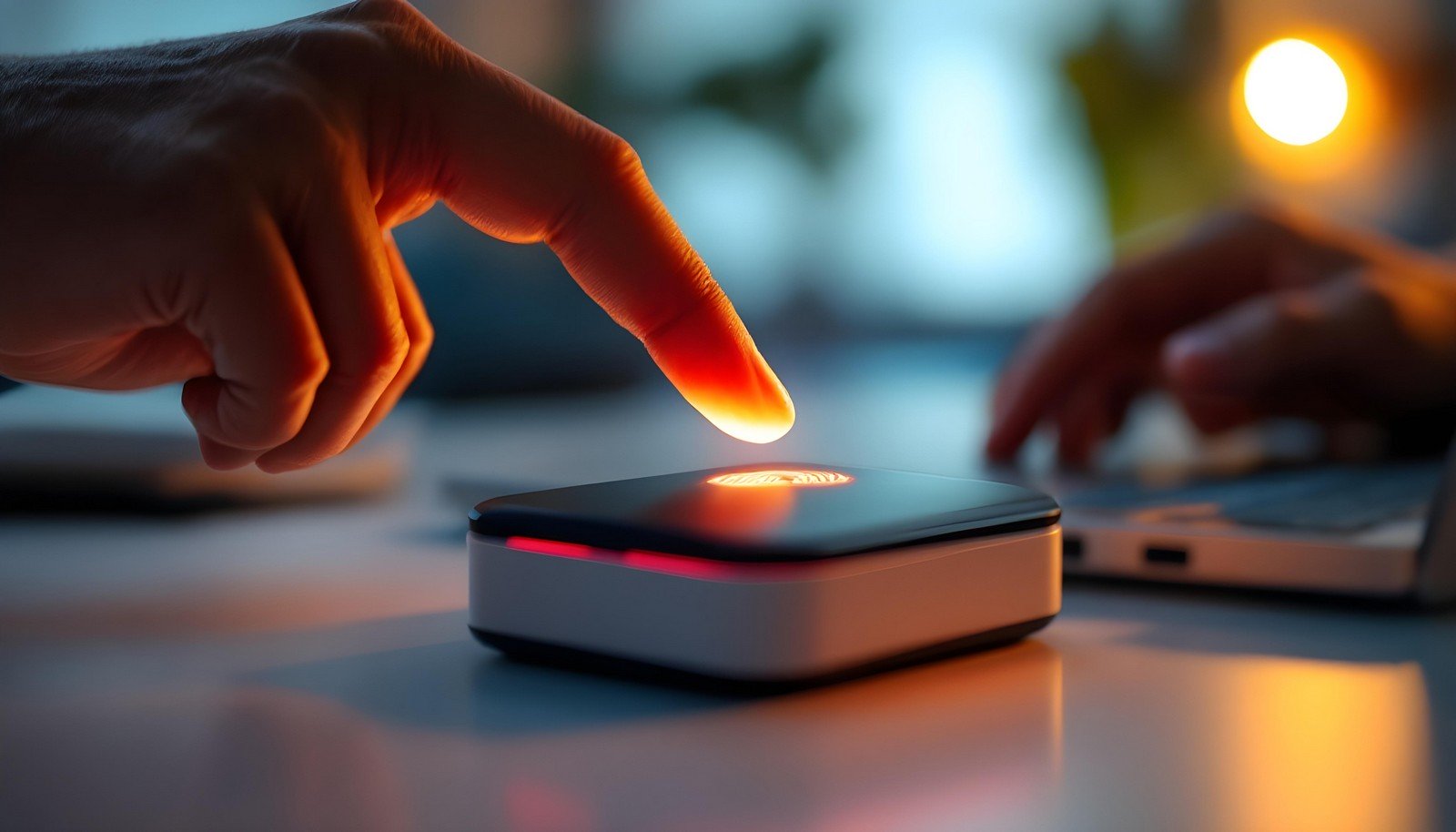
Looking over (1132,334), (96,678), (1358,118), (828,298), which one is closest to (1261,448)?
(1132,334)

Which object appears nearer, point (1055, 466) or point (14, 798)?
point (14, 798)

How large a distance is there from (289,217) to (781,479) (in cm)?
26

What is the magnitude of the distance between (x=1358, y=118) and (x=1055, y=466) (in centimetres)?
294

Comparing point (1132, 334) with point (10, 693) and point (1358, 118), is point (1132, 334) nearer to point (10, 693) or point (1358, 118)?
point (10, 693)

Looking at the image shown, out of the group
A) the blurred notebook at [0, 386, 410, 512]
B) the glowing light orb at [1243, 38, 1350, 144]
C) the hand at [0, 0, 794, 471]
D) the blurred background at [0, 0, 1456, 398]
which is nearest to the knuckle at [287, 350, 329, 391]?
the hand at [0, 0, 794, 471]

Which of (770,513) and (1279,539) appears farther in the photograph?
(1279,539)

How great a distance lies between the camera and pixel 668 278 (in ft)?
2.45

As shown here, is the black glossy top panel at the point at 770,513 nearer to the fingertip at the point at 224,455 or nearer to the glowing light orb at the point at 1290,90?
the fingertip at the point at 224,455

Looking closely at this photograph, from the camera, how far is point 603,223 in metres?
0.73

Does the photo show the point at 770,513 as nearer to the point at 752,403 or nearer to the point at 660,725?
the point at 660,725

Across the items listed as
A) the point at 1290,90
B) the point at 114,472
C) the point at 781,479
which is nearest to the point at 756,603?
the point at 781,479

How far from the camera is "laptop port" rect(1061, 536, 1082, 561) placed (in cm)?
76

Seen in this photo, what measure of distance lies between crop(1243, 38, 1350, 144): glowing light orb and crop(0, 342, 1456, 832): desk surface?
212 cm

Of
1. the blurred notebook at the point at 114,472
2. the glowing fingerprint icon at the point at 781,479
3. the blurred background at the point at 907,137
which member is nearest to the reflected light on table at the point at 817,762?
the glowing fingerprint icon at the point at 781,479
